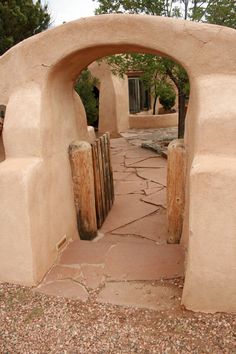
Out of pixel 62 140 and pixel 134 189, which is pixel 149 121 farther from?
pixel 62 140

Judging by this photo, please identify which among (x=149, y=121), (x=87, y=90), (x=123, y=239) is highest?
(x=87, y=90)

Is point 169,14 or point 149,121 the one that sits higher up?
point 169,14

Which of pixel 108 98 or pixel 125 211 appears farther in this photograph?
pixel 108 98

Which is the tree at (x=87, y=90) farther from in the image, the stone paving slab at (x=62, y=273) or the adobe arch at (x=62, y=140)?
the stone paving slab at (x=62, y=273)

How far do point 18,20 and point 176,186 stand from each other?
318 inches

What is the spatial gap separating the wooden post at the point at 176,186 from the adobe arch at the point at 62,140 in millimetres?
246

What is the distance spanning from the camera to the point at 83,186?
14.8 feet

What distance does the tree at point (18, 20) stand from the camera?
368 inches

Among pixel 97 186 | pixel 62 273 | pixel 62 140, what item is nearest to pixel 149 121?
pixel 97 186

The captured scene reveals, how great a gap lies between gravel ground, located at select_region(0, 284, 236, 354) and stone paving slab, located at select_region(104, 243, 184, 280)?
1.84 ft

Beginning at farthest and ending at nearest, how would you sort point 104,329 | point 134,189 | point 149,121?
point 149,121
point 134,189
point 104,329

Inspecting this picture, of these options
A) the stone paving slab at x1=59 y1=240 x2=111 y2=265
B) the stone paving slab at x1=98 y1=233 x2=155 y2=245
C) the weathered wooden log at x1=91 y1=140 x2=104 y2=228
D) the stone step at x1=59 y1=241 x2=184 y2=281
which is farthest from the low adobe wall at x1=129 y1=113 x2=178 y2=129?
the stone paving slab at x1=59 y1=240 x2=111 y2=265

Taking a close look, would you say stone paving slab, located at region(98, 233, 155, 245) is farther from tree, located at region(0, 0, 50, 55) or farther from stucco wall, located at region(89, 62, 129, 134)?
stucco wall, located at region(89, 62, 129, 134)

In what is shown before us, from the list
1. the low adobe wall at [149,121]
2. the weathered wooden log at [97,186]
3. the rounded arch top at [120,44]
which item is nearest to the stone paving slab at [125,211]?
the weathered wooden log at [97,186]
